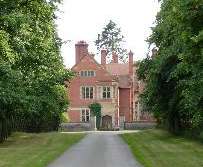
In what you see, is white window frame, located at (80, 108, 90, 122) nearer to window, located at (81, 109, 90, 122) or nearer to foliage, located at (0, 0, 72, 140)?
window, located at (81, 109, 90, 122)

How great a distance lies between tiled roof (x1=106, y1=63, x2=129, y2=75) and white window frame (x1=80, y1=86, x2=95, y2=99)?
291 inches

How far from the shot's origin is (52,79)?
4962cm

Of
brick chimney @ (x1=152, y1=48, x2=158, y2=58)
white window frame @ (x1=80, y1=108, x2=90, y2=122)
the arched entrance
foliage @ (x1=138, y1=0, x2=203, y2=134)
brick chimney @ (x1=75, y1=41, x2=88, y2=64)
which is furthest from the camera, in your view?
brick chimney @ (x1=75, y1=41, x2=88, y2=64)

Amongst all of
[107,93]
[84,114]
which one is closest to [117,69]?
[107,93]

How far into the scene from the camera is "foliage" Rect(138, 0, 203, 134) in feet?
69.4

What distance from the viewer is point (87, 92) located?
9581cm

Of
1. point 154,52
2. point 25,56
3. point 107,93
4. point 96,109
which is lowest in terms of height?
point 96,109

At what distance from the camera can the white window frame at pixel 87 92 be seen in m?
95.6

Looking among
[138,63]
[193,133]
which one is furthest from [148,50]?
[193,133]

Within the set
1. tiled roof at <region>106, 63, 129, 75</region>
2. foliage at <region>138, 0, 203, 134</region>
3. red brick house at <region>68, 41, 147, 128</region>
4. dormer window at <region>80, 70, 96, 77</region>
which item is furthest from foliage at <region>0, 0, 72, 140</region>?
tiled roof at <region>106, 63, 129, 75</region>

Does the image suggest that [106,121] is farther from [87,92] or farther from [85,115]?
[87,92]

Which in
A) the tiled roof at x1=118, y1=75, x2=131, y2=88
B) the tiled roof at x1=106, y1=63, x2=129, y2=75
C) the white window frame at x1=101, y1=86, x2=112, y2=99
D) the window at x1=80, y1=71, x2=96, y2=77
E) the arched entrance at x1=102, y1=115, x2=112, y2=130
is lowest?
the arched entrance at x1=102, y1=115, x2=112, y2=130

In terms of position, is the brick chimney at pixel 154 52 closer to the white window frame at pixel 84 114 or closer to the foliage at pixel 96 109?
the foliage at pixel 96 109

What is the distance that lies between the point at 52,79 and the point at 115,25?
85.2 metres
